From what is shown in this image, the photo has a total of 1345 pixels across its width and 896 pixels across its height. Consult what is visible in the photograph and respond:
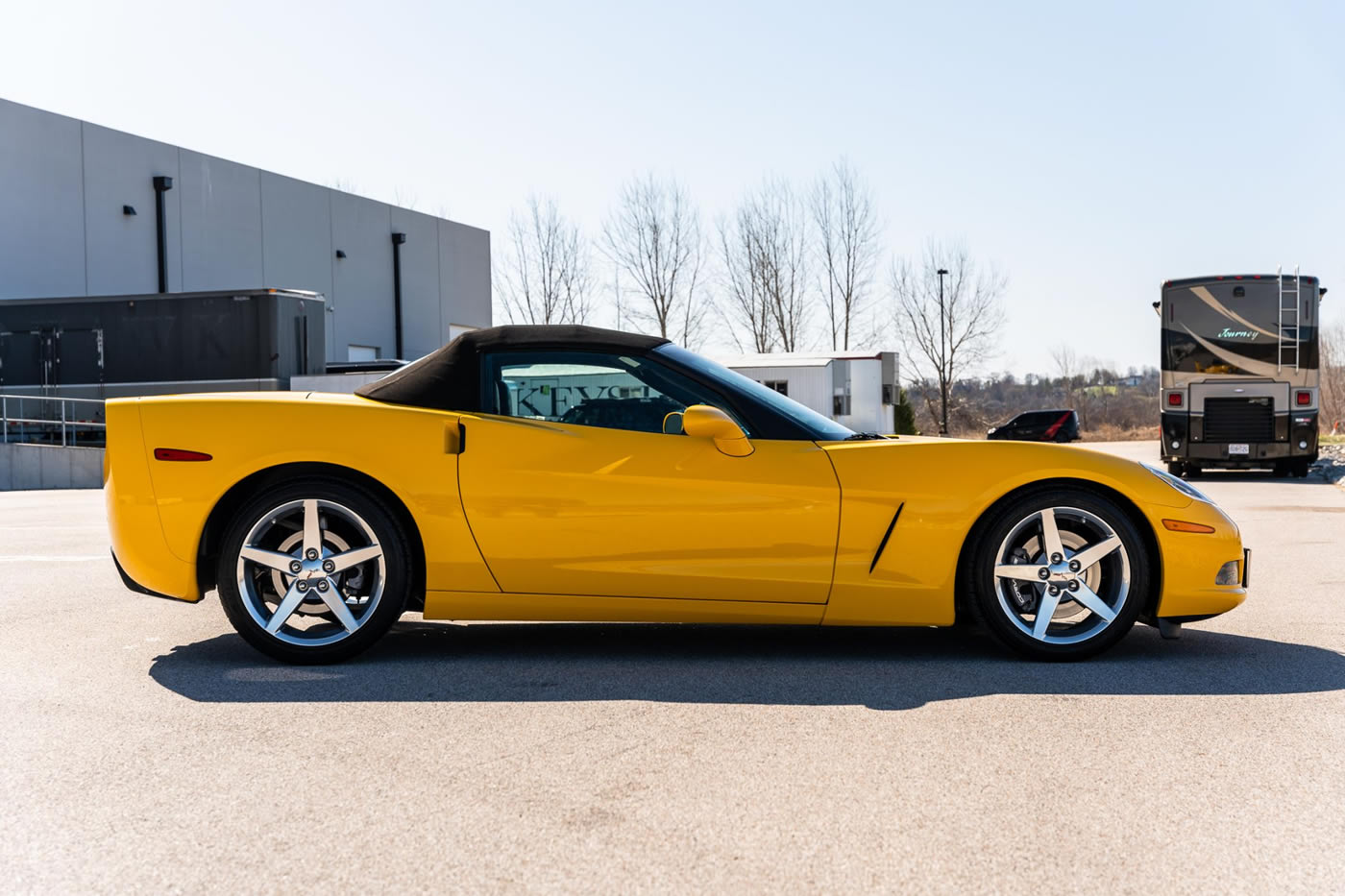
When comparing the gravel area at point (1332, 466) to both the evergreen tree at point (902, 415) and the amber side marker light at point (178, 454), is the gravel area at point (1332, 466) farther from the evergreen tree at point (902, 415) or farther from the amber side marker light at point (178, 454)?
the amber side marker light at point (178, 454)

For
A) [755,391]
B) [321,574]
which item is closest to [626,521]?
[755,391]

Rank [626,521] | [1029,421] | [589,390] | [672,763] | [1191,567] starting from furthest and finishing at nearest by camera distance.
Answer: [1029,421] < [589,390] < [1191,567] < [626,521] < [672,763]

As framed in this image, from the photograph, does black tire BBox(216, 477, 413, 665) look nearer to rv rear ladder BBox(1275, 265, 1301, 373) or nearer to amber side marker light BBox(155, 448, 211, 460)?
amber side marker light BBox(155, 448, 211, 460)

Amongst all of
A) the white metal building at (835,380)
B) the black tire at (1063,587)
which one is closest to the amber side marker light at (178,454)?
the black tire at (1063,587)

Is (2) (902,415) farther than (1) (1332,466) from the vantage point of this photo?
Yes

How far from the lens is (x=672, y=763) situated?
3.55 meters

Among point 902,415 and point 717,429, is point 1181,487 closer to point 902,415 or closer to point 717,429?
point 717,429

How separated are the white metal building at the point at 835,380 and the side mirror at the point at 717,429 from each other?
26.3m

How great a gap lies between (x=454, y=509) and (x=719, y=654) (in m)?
1.21

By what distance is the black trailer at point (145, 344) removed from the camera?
72.0 feet

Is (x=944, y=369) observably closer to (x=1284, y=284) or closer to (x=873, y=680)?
(x=1284, y=284)

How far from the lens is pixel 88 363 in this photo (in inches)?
872

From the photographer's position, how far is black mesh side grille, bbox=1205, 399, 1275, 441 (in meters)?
19.7

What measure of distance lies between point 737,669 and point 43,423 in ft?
67.9
